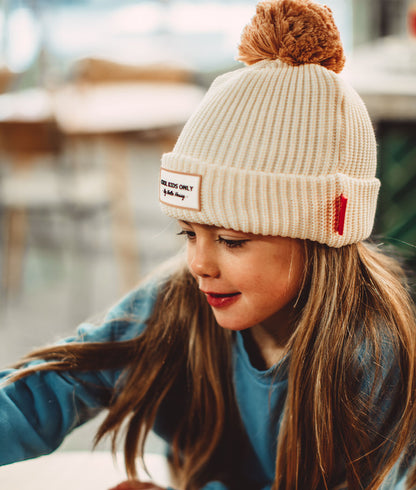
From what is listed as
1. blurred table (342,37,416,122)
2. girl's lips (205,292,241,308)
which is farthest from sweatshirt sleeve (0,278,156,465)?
blurred table (342,37,416,122)

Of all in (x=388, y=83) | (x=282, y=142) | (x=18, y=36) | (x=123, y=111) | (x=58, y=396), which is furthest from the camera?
(x=18, y=36)

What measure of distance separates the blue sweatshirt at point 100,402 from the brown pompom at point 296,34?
1.28 feet

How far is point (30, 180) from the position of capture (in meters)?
2.53

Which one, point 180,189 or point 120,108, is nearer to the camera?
point 180,189

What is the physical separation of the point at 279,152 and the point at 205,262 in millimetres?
155

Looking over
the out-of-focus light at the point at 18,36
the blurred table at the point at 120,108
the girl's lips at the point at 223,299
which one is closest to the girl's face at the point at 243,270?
the girl's lips at the point at 223,299

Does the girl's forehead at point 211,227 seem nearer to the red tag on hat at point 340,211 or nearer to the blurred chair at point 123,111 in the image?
the red tag on hat at point 340,211

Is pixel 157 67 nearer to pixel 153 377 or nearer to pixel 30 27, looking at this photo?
pixel 30 27

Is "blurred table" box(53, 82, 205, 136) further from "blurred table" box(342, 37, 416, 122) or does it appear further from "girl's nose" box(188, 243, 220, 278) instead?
"girl's nose" box(188, 243, 220, 278)

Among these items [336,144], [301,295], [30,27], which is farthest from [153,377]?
[30,27]

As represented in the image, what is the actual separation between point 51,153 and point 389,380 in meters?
1.76

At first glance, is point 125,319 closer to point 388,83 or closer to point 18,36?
point 388,83

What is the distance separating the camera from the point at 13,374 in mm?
856

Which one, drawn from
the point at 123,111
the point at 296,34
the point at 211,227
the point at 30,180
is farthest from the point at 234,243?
the point at 30,180
